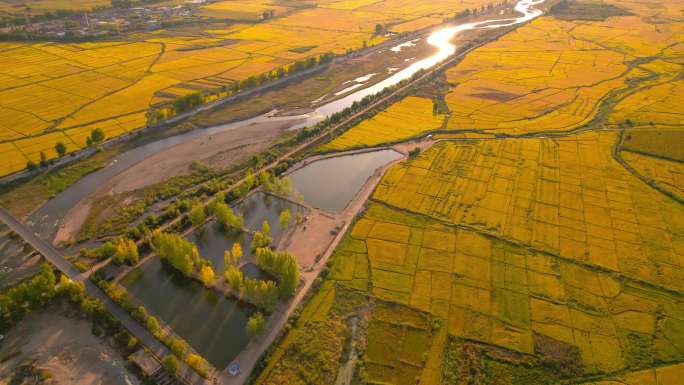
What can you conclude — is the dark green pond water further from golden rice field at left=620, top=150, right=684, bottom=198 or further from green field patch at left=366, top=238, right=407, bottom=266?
golden rice field at left=620, top=150, right=684, bottom=198

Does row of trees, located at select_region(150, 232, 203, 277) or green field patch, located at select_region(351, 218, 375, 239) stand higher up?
row of trees, located at select_region(150, 232, 203, 277)

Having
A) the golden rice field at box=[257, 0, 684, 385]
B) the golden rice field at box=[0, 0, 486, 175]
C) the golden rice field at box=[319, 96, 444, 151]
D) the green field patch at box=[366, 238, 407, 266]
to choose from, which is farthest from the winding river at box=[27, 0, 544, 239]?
the green field patch at box=[366, 238, 407, 266]

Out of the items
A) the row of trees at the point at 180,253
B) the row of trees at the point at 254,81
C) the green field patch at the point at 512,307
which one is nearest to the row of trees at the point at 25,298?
the row of trees at the point at 180,253

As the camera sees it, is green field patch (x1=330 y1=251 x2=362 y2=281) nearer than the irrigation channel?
No

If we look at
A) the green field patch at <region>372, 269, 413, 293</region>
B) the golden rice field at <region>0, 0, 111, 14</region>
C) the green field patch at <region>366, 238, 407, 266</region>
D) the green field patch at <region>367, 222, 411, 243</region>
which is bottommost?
the green field patch at <region>372, 269, 413, 293</region>

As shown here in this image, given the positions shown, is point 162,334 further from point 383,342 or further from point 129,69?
point 129,69

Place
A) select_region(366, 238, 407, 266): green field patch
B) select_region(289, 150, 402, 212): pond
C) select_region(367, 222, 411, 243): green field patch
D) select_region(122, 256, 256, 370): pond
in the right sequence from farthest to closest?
select_region(289, 150, 402, 212): pond < select_region(367, 222, 411, 243): green field patch < select_region(366, 238, 407, 266): green field patch < select_region(122, 256, 256, 370): pond

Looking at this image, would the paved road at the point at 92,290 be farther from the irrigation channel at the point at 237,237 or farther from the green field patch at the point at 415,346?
the green field patch at the point at 415,346
